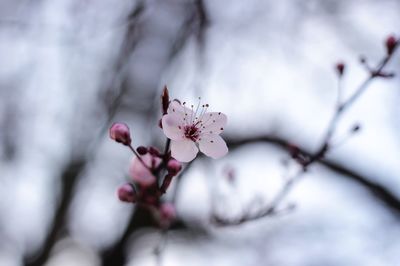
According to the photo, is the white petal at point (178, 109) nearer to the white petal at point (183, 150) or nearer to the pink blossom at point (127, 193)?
the white petal at point (183, 150)

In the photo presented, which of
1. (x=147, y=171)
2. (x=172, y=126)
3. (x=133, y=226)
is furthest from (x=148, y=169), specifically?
(x=133, y=226)

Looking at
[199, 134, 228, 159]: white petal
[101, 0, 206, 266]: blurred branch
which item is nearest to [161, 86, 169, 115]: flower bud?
[199, 134, 228, 159]: white petal

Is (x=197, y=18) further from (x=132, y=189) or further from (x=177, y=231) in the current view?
(x=132, y=189)

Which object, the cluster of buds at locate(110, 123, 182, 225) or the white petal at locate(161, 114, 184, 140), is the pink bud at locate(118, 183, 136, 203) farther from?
the white petal at locate(161, 114, 184, 140)

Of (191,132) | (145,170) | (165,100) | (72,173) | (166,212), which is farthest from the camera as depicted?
(72,173)

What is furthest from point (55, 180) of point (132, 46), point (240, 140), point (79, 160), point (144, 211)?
point (240, 140)

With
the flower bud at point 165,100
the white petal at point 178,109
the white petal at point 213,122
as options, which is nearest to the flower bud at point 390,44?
the white petal at point 213,122

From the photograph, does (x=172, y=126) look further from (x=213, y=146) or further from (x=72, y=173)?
(x=72, y=173)
